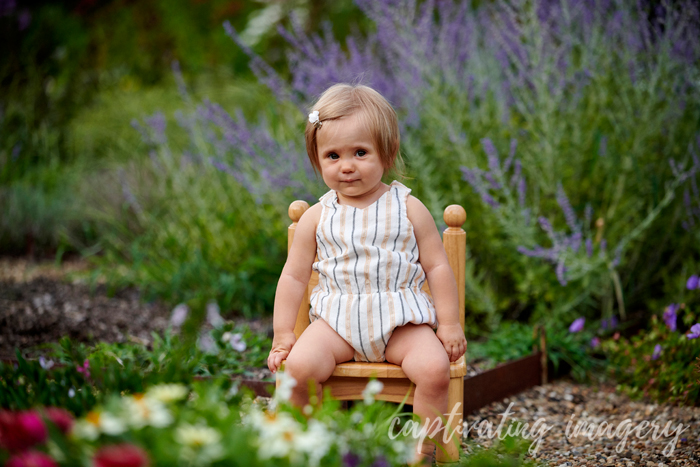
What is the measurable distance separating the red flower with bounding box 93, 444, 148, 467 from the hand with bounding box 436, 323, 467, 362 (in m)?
1.05

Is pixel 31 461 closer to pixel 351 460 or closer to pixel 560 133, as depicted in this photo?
pixel 351 460

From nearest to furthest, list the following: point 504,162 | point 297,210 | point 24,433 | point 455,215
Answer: point 24,433
point 455,215
point 297,210
point 504,162

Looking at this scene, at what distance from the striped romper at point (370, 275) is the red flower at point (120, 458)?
931 mm

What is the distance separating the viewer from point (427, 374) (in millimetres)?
1616

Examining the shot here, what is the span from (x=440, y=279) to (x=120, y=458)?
114 cm

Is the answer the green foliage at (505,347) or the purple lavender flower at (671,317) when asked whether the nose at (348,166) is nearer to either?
the green foliage at (505,347)

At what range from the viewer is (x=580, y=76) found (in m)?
3.06

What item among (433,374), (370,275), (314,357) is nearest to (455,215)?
(370,275)

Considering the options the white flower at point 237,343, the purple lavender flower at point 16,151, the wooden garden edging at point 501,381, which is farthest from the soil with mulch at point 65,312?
the purple lavender flower at point 16,151

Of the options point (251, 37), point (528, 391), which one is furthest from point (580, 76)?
point (251, 37)

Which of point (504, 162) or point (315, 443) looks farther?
point (504, 162)

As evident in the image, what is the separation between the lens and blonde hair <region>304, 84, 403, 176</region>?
5.82 feet

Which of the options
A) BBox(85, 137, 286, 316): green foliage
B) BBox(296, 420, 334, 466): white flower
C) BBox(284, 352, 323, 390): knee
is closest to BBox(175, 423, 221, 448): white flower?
BBox(296, 420, 334, 466): white flower

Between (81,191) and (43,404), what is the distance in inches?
162
